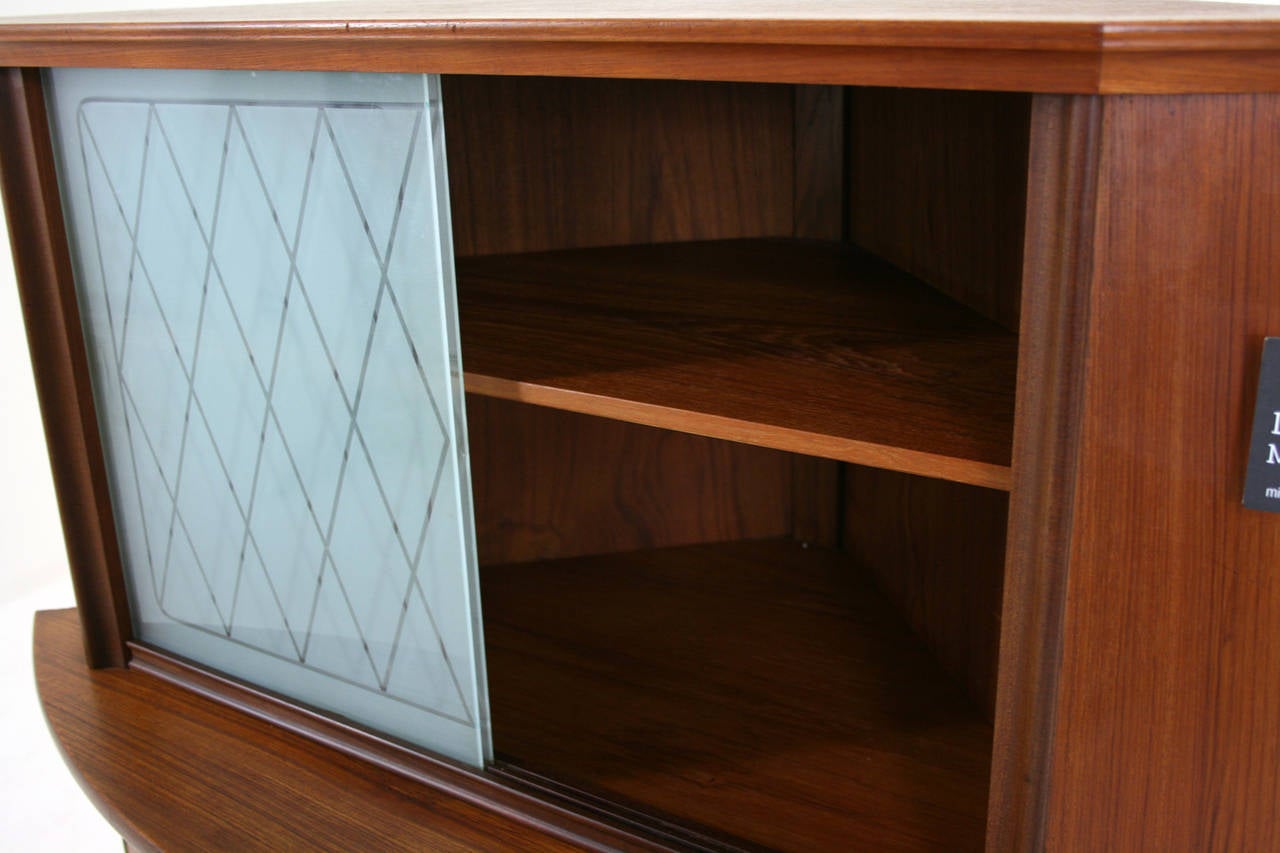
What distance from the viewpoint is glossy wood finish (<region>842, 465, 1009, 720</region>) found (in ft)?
3.83

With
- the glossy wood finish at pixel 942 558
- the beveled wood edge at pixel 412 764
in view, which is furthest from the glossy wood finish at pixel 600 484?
the beveled wood edge at pixel 412 764

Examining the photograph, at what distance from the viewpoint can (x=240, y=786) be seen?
3.56 ft

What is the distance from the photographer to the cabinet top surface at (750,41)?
596 mm

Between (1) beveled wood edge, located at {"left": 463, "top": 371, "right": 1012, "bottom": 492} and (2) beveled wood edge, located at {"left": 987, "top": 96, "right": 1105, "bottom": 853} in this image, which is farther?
(1) beveled wood edge, located at {"left": 463, "top": 371, "right": 1012, "bottom": 492}

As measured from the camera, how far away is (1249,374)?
645 mm

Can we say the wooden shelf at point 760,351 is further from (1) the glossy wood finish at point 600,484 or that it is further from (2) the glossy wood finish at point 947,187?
(1) the glossy wood finish at point 600,484

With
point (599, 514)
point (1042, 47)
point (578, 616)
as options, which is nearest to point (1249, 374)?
point (1042, 47)

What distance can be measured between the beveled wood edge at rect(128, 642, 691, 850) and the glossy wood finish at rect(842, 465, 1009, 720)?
38cm

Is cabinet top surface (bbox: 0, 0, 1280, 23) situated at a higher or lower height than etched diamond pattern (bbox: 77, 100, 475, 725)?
higher

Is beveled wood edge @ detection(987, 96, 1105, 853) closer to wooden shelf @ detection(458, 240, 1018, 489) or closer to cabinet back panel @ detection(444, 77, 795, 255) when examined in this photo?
wooden shelf @ detection(458, 240, 1018, 489)

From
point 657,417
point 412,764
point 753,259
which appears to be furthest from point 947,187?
point 412,764

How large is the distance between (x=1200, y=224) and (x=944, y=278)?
1.95 feet

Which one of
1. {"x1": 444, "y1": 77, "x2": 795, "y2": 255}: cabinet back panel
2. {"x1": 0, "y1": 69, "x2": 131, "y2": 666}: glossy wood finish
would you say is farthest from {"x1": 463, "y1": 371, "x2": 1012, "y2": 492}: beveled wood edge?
{"x1": 444, "y1": 77, "x2": 795, "y2": 255}: cabinet back panel

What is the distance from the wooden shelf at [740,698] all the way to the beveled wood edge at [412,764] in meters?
0.05
